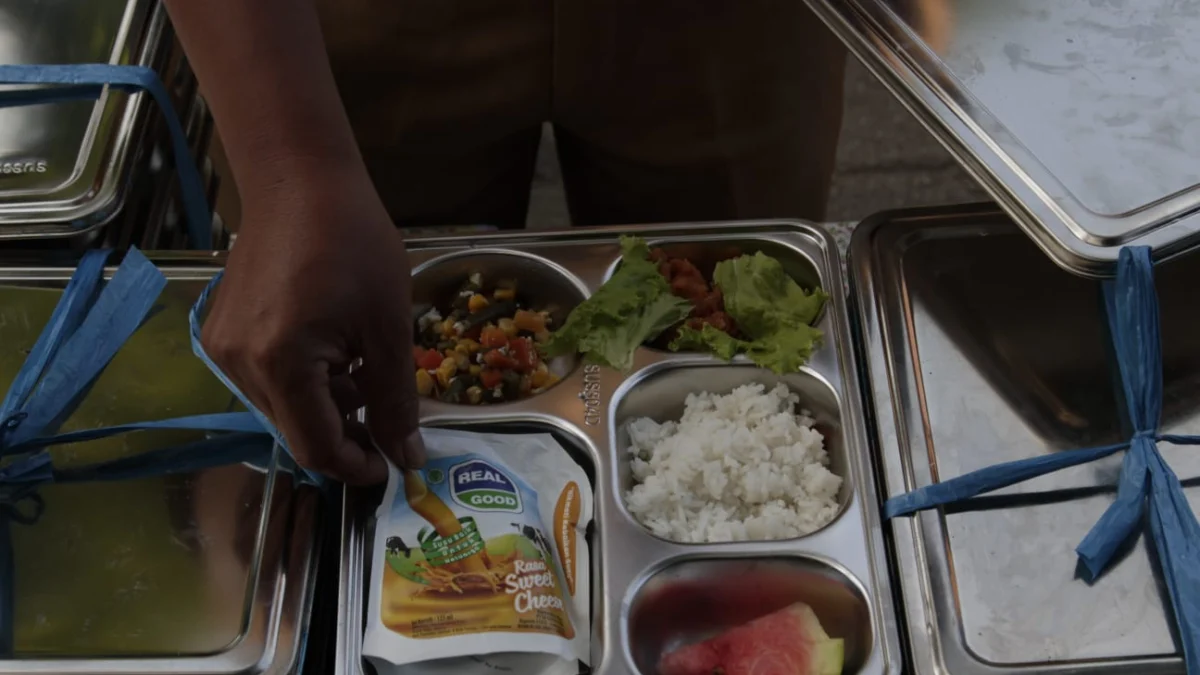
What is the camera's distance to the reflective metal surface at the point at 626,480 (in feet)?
3.50

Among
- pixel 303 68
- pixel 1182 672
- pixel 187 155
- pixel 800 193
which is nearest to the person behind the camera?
pixel 303 68

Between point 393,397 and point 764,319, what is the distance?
0.52m

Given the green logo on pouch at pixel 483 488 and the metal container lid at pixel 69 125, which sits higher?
the metal container lid at pixel 69 125

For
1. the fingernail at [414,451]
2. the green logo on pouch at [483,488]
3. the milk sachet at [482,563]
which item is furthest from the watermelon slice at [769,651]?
the fingernail at [414,451]

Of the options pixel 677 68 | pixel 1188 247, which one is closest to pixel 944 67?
pixel 1188 247

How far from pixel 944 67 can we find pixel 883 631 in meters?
0.62

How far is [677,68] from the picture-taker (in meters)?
1.45

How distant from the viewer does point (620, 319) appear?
128 cm

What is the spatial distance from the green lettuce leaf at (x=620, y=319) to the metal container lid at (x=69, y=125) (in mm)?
612

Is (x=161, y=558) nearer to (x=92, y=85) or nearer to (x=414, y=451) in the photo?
(x=414, y=451)

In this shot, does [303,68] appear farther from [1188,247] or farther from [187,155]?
[1188,247]

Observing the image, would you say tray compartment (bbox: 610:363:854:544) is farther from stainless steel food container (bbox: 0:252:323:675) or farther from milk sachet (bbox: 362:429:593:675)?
stainless steel food container (bbox: 0:252:323:675)

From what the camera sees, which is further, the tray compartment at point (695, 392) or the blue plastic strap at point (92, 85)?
the blue plastic strap at point (92, 85)

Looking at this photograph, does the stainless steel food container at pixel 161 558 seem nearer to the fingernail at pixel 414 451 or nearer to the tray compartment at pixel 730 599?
the fingernail at pixel 414 451
